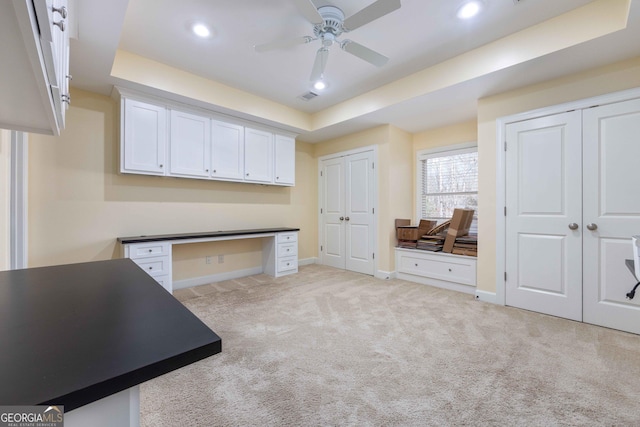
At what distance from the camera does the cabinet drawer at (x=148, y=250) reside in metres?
2.94

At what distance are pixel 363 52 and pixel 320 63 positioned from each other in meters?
0.43

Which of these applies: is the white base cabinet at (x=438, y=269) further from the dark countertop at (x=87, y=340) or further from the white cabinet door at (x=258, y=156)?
the dark countertop at (x=87, y=340)

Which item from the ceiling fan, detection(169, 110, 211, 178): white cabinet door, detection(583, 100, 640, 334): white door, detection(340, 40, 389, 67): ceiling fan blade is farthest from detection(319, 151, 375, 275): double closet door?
detection(583, 100, 640, 334): white door

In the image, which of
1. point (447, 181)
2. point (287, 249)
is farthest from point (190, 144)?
point (447, 181)

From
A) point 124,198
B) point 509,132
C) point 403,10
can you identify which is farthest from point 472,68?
point 124,198

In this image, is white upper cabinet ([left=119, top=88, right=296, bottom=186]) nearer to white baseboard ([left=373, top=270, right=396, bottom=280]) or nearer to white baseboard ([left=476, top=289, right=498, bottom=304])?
white baseboard ([left=373, top=270, right=396, bottom=280])

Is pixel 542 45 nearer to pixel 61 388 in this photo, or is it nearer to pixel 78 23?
pixel 61 388

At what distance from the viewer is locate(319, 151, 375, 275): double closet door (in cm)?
443

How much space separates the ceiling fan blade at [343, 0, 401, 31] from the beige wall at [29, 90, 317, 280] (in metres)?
2.85

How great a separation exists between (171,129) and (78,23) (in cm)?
137

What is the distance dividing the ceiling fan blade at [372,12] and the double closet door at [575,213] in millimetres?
2058

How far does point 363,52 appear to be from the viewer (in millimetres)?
2363

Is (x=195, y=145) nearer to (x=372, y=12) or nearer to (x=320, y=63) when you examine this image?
(x=320, y=63)

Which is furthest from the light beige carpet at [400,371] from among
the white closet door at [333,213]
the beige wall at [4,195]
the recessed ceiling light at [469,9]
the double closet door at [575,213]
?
the recessed ceiling light at [469,9]
